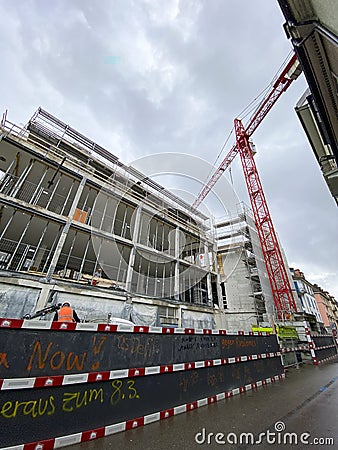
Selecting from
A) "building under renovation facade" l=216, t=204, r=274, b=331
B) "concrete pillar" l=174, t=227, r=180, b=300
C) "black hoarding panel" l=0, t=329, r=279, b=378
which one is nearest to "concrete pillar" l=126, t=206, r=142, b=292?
"concrete pillar" l=174, t=227, r=180, b=300

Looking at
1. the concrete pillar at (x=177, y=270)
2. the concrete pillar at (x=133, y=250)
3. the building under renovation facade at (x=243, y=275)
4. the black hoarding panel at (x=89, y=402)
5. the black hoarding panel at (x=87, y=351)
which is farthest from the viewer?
the building under renovation facade at (x=243, y=275)

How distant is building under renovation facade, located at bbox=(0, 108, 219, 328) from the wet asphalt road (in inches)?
239

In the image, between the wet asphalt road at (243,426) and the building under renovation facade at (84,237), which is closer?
the wet asphalt road at (243,426)

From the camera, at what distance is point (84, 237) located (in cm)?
1163

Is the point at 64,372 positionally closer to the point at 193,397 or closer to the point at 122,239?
the point at 193,397

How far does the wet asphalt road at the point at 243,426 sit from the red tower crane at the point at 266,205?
50.9ft

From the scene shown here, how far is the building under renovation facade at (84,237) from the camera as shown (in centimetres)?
895

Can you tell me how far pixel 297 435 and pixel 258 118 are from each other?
84.5 feet

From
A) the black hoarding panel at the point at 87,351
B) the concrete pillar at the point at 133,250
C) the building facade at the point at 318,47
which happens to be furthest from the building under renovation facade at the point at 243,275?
the building facade at the point at 318,47

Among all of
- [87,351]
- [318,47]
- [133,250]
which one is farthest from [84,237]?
[318,47]

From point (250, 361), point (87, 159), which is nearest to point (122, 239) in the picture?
point (87, 159)

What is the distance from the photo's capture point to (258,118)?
72.0 feet

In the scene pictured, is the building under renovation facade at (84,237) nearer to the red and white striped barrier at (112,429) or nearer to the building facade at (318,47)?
the red and white striped barrier at (112,429)

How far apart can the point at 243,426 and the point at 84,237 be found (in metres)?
11.0
